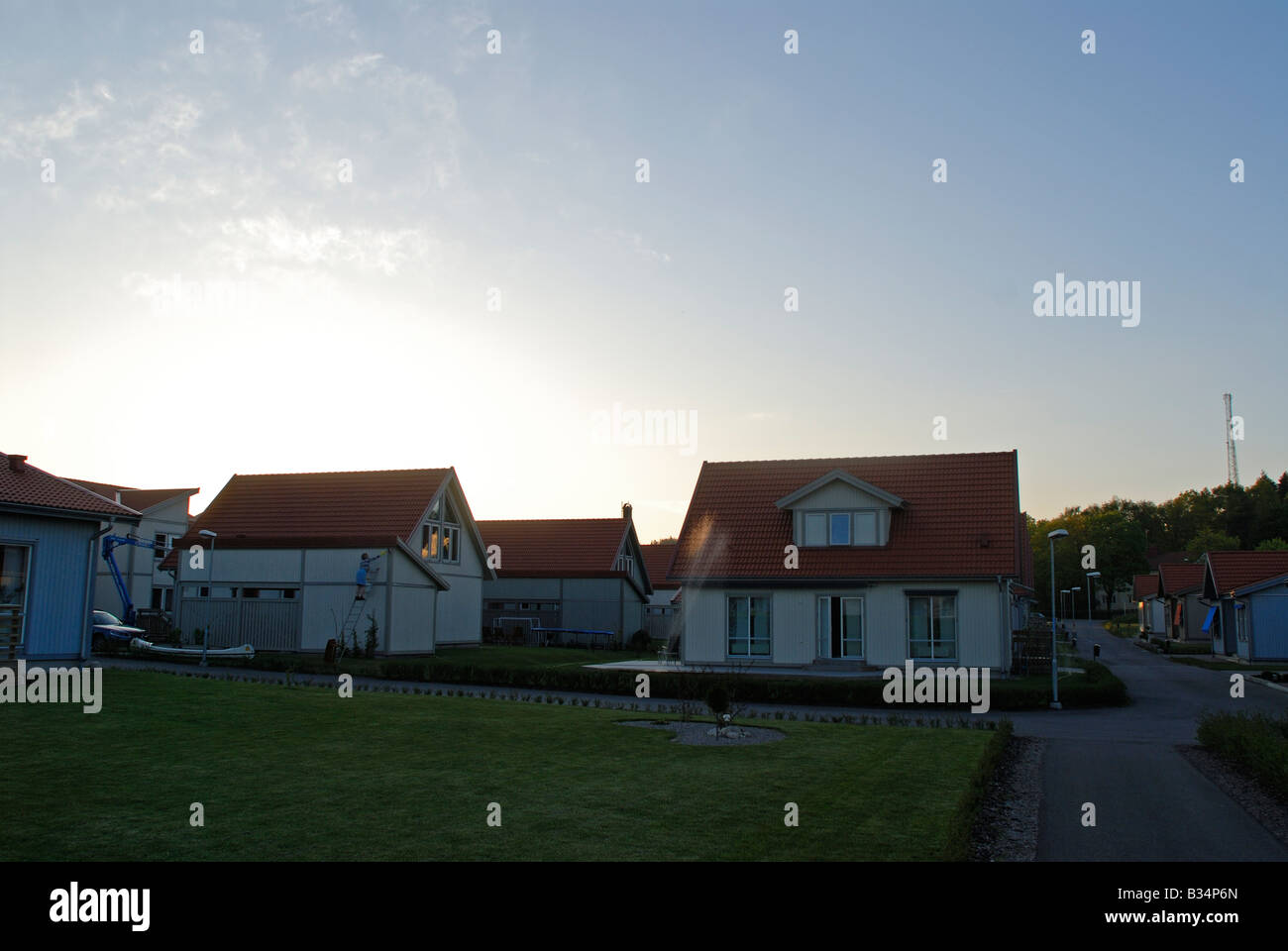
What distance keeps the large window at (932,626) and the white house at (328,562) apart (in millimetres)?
17811

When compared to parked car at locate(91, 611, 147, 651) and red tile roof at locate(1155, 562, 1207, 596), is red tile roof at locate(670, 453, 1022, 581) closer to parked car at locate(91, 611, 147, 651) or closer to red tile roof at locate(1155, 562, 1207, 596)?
parked car at locate(91, 611, 147, 651)

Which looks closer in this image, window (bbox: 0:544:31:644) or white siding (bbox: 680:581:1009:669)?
window (bbox: 0:544:31:644)

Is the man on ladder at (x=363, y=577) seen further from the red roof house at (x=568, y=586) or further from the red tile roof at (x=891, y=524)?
the red roof house at (x=568, y=586)

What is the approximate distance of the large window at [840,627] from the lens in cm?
3369

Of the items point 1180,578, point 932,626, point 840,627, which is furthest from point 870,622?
point 1180,578

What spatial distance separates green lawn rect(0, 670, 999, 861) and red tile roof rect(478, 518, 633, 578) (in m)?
36.3

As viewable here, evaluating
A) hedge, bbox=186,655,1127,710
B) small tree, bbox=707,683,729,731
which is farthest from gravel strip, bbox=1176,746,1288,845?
hedge, bbox=186,655,1127,710

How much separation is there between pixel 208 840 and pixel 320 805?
1.65 meters

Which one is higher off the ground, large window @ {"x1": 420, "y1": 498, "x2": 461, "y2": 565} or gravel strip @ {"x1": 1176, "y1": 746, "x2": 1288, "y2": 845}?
large window @ {"x1": 420, "y1": 498, "x2": 461, "y2": 565}

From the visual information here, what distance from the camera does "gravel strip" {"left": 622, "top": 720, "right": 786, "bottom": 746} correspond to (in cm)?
1678

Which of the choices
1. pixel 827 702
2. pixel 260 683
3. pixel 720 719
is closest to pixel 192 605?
pixel 260 683

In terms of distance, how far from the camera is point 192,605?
122ft

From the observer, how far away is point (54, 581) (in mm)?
22453
